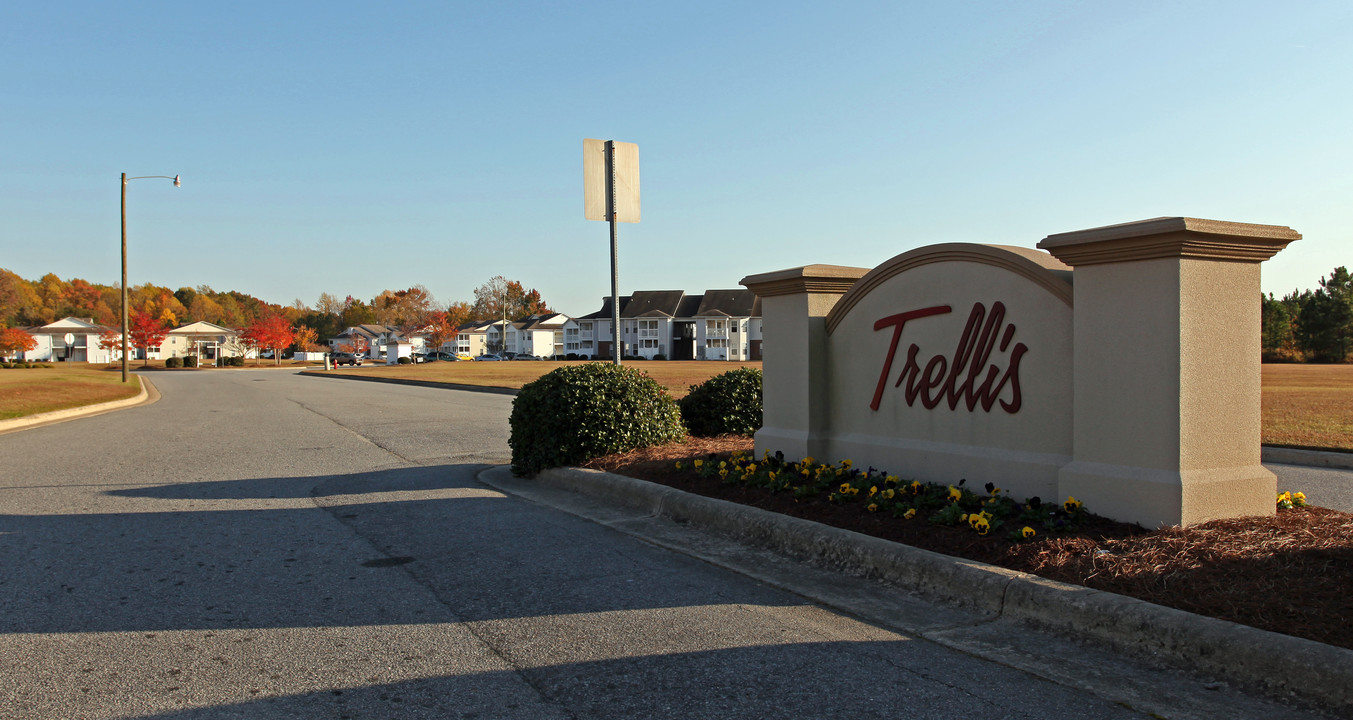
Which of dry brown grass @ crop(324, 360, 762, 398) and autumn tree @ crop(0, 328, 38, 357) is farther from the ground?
autumn tree @ crop(0, 328, 38, 357)

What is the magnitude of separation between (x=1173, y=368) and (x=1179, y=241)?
0.75 m

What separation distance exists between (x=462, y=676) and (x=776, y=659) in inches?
58.3

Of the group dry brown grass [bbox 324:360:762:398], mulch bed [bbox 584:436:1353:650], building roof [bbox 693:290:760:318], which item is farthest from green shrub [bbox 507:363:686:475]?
building roof [bbox 693:290:760:318]

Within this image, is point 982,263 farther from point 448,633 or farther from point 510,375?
point 510,375

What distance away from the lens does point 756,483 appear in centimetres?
753

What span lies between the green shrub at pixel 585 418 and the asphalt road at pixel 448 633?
4.50ft

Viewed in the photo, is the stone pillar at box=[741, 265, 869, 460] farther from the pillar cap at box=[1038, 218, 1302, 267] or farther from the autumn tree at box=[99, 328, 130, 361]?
the autumn tree at box=[99, 328, 130, 361]

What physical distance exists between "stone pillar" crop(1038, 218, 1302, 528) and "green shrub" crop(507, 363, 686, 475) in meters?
5.33

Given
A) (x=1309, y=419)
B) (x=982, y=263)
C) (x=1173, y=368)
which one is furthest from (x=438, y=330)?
(x=1173, y=368)

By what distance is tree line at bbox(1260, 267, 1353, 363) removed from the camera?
59844 mm

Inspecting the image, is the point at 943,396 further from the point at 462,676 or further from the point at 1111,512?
the point at 462,676

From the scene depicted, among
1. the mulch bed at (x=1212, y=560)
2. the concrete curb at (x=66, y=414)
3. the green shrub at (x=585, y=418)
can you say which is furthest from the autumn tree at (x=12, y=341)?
the mulch bed at (x=1212, y=560)

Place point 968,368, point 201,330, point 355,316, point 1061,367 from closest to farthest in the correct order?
point 1061,367
point 968,368
point 201,330
point 355,316

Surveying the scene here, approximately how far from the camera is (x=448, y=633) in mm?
4602
